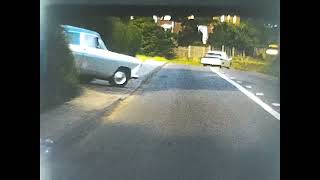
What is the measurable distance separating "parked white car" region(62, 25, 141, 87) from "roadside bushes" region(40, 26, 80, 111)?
5 cm

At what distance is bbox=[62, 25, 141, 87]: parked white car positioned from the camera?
318 centimetres

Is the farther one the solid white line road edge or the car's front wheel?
the car's front wheel

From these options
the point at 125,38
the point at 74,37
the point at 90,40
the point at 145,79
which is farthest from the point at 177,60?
the point at 74,37

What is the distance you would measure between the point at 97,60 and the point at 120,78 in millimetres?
197

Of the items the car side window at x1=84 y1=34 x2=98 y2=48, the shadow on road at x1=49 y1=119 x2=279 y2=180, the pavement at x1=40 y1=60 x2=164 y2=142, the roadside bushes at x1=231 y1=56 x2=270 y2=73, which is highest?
the car side window at x1=84 y1=34 x2=98 y2=48

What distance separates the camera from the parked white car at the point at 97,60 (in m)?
3.18

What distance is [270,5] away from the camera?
10.4ft

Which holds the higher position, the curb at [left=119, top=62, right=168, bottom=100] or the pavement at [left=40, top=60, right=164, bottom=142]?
the curb at [left=119, top=62, right=168, bottom=100]

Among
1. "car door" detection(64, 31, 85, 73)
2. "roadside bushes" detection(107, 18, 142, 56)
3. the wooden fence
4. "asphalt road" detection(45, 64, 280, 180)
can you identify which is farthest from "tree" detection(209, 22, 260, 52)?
"car door" detection(64, 31, 85, 73)

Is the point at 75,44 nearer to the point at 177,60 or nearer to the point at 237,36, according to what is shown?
the point at 177,60

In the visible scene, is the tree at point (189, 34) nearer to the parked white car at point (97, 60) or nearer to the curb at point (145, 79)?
the curb at point (145, 79)

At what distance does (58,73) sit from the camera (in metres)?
3.20

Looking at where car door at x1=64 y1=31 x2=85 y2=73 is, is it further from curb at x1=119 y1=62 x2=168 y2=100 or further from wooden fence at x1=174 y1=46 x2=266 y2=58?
wooden fence at x1=174 y1=46 x2=266 y2=58
